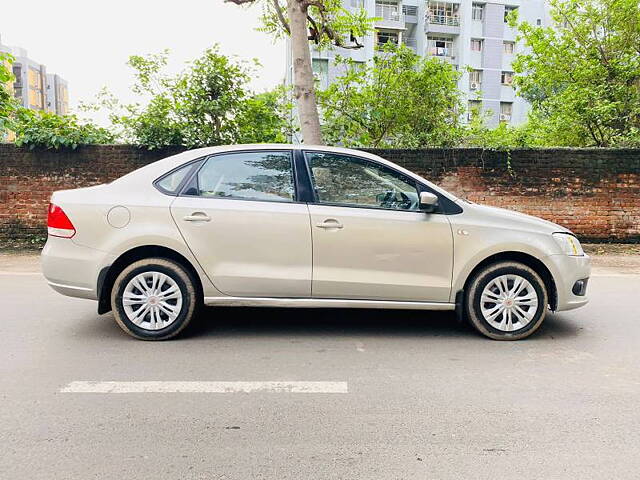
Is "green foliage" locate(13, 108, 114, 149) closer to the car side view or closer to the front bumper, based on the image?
the car side view

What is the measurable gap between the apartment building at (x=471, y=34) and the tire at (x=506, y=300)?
123 ft

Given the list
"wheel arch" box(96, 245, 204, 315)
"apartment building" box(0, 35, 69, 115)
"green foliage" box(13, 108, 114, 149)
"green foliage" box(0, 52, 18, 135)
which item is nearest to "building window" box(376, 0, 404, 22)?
"green foliage" box(0, 52, 18, 135)

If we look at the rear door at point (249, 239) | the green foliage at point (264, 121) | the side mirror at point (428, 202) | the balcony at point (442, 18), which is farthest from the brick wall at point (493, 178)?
the balcony at point (442, 18)

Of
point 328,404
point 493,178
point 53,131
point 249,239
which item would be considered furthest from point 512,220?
point 53,131

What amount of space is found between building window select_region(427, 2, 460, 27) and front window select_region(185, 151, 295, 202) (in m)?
39.6

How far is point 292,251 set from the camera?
4703mm

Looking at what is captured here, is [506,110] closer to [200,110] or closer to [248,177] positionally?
[200,110]

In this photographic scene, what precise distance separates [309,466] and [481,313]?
2613 millimetres

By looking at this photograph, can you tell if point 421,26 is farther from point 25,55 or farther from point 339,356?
point 25,55

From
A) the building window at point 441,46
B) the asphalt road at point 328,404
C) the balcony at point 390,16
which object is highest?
the balcony at point 390,16

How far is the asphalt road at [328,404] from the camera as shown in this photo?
2.74m

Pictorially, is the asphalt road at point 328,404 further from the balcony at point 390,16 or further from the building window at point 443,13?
the building window at point 443,13

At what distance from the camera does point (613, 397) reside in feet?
11.8

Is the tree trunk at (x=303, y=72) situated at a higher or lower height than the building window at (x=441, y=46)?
lower
